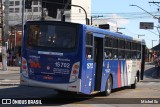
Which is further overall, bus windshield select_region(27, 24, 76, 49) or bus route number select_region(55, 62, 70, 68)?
bus windshield select_region(27, 24, 76, 49)

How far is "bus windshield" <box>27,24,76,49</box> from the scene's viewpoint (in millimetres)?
16047

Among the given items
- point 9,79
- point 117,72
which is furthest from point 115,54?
point 9,79

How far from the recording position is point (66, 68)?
51.7 ft

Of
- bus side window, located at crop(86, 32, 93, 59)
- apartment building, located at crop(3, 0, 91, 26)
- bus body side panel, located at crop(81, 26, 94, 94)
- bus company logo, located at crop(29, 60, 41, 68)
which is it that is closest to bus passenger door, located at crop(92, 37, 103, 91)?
bus side window, located at crop(86, 32, 93, 59)

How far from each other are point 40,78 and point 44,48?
1076 mm

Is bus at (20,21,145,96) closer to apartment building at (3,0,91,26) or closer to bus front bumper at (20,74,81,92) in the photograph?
bus front bumper at (20,74,81,92)

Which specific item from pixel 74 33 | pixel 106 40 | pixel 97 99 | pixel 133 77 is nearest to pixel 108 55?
pixel 106 40

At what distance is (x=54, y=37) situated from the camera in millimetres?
16203

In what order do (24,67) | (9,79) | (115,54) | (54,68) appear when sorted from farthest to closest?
(9,79), (115,54), (24,67), (54,68)

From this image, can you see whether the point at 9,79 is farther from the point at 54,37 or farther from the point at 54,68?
the point at 54,68

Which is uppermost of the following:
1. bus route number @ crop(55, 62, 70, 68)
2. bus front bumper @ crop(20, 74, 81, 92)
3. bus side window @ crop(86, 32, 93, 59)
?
bus side window @ crop(86, 32, 93, 59)

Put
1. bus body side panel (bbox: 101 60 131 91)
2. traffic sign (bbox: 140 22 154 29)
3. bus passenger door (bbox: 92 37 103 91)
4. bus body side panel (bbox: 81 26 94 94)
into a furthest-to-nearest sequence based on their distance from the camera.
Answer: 1. traffic sign (bbox: 140 22 154 29)
2. bus body side panel (bbox: 101 60 131 91)
3. bus passenger door (bbox: 92 37 103 91)
4. bus body side panel (bbox: 81 26 94 94)

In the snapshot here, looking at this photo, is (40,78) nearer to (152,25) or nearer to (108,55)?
(108,55)

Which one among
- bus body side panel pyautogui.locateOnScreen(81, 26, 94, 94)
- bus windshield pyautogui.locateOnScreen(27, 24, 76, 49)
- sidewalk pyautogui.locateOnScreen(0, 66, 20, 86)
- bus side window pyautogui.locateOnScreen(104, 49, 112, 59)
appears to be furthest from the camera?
sidewalk pyautogui.locateOnScreen(0, 66, 20, 86)
